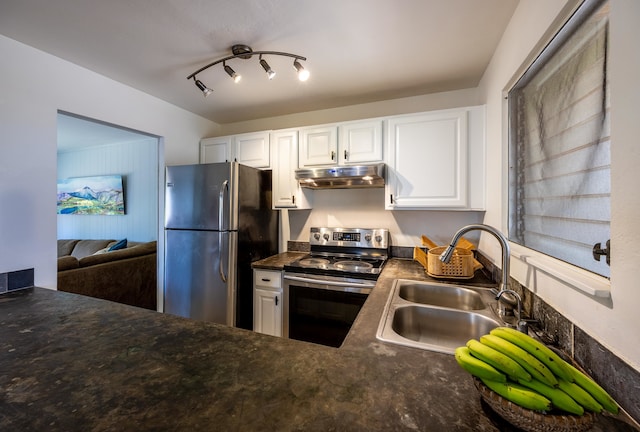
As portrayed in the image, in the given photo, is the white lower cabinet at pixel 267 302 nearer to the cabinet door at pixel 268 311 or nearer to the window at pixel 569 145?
the cabinet door at pixel 268 311

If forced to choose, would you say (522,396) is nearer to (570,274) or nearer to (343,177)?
(570,274)

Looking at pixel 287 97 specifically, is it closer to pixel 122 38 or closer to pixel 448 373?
pixel 122 38

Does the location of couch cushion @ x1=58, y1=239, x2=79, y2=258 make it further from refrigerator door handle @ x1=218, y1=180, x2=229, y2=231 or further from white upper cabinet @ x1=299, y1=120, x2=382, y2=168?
white upper cabinet @ x1=299, y1=120, x2=382, y2=168

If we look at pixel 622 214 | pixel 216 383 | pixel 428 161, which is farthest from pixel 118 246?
pixel 622 214

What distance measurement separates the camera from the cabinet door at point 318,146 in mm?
2334

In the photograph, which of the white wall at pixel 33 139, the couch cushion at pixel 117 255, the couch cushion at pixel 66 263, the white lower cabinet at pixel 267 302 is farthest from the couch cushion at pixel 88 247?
the white lower cabinet at pixel 267 302

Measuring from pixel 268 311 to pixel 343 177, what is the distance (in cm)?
128

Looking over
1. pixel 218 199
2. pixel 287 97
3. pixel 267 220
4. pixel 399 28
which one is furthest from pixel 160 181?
pixel 399 28

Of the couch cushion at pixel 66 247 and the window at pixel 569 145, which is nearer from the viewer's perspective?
the window at pixel 569 145

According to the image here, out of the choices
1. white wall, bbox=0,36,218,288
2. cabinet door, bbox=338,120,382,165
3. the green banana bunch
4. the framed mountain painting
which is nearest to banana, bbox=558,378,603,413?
the green banana bunch

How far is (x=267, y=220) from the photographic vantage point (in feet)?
8.66

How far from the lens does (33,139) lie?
1665mm

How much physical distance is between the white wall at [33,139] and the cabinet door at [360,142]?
1897 millimetres

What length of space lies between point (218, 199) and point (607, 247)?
87.3 inches
